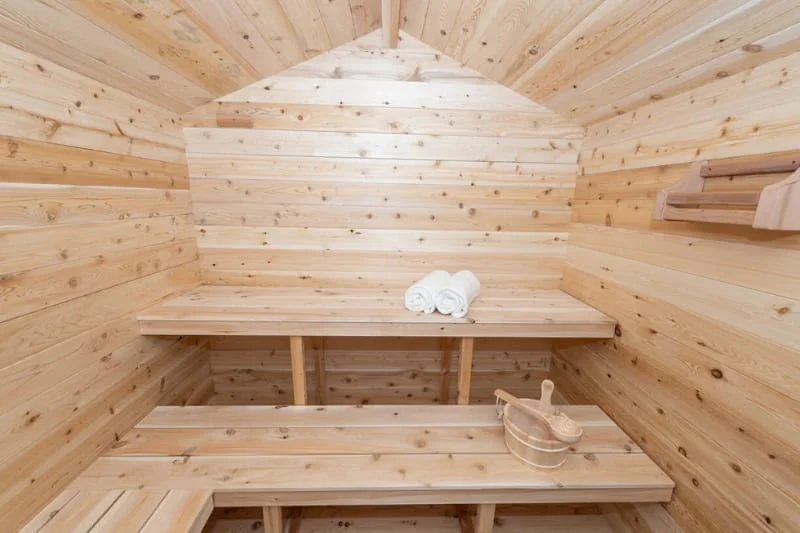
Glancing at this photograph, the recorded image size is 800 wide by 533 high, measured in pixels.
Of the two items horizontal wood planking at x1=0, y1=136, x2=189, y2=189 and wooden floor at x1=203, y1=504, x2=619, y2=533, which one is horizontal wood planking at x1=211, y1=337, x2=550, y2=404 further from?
horizontal wood planking at x1=0, y1=136, x2=189, y2=189

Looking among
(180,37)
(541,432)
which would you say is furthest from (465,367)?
(180,37)

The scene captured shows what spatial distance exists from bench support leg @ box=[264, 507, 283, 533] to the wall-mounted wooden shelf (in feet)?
5.75

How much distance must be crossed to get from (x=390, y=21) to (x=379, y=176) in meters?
0.74

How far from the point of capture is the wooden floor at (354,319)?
1485 millimetres

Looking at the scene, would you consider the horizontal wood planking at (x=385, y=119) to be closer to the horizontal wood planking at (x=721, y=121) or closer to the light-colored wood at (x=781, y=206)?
the horizontal wood planking at (x=721, y=121)

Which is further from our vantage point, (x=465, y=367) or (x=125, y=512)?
(x=465, y=367)

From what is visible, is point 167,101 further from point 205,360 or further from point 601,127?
point 601,127

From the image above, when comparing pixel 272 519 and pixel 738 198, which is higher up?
pixel 738 198

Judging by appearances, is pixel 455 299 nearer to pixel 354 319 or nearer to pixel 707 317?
pixel 354 319

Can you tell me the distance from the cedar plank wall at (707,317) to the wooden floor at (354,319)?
0.88ft

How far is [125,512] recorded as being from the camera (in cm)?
101

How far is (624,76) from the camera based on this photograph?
129cm

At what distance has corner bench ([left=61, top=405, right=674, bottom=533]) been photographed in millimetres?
1134

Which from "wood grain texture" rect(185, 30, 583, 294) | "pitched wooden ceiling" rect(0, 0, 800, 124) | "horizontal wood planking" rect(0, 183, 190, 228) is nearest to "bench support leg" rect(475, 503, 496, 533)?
"wood grain texture" rect(185, 30, 583, 294)
